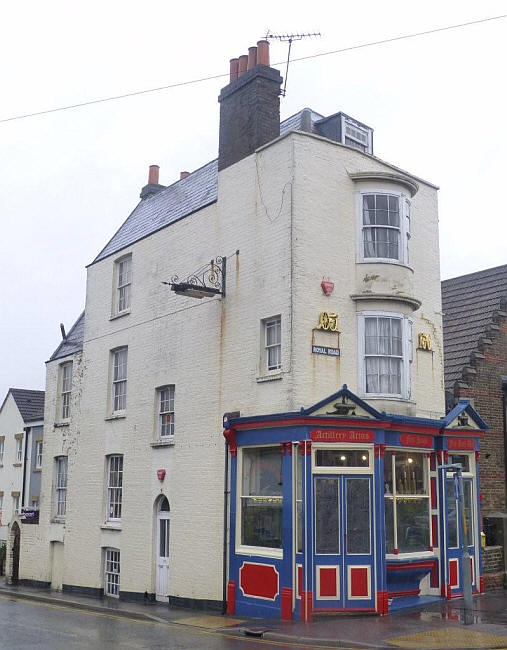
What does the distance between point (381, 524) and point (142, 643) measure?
5.83 metres

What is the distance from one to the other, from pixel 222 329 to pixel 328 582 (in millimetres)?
6792

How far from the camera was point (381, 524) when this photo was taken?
56.6ft

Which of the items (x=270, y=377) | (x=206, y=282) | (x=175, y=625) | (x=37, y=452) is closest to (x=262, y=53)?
(x=206, y=282)

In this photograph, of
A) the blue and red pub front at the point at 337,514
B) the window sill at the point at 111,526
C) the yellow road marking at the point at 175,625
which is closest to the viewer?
the yellow road marking at the point at 175,625

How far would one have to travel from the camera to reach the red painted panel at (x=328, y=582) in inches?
653

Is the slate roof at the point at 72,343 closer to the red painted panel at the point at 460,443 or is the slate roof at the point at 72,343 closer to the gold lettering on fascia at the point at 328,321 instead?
the gold lettering on fascia at the point at 328,321

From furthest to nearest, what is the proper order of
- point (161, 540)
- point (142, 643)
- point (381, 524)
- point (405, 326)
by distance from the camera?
point (161, 540) < point (405, 326) < point (381, 524) < point (142, 643)

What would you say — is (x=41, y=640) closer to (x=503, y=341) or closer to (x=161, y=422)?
(x=161, y=422)

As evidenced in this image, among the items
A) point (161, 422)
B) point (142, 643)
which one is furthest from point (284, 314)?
point (142, 643)

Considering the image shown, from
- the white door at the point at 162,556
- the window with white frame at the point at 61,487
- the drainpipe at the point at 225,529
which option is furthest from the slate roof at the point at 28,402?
the drainpipe at the point at 225,529

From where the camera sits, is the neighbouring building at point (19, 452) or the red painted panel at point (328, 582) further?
the neighbouring building at point (19, 452)

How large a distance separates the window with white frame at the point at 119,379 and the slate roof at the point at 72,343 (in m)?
2.81

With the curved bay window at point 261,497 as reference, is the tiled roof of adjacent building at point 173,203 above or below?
above

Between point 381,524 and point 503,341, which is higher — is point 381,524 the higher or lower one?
the lower one
